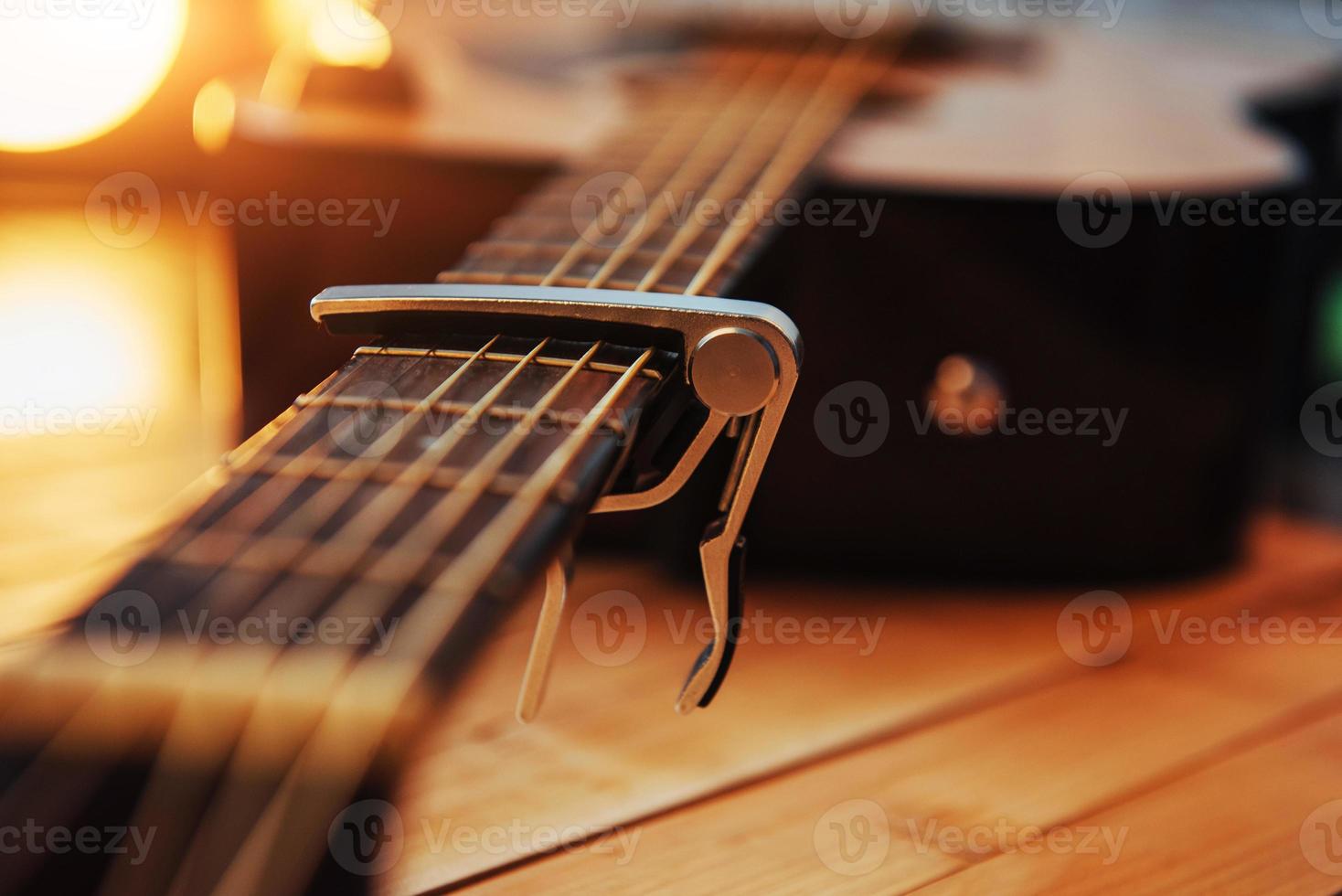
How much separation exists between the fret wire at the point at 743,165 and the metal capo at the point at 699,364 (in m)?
0.08

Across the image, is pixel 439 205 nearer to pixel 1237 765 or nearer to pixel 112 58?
pixel 1237 765

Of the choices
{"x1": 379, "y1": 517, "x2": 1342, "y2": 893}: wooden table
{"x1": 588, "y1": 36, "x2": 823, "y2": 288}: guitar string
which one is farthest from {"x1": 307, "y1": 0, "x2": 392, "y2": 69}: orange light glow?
{"x1": 379, "y1": 517, "x2": 1342, "y2": 893}: wooden table

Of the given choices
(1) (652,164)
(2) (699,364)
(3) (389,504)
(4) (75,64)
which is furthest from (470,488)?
(4) (75,64)

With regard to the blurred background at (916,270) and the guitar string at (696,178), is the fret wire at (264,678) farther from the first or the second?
the blurred background at (916,270)

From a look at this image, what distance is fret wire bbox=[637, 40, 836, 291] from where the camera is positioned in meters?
0.63

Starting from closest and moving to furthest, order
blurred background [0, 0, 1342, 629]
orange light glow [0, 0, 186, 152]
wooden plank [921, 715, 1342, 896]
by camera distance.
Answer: wooden plank [921, 715, 1342, 896], blurred background [0, 0, 1342, 629], orange light glow [0, 0, 186, 152]

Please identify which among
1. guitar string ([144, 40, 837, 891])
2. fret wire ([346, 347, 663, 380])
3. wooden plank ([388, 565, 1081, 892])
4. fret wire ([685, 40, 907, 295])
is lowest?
wooden plank ([388, 565, 1081, 892])

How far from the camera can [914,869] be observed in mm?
598

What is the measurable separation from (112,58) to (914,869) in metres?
1.89

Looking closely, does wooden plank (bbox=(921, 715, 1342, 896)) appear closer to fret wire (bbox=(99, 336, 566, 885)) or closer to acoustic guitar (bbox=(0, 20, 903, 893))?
acoustic guitar (bbox=(0, 20, 903, 893))

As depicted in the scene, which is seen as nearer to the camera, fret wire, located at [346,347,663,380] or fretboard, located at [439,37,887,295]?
fret wire, located at [346,347,663,380]

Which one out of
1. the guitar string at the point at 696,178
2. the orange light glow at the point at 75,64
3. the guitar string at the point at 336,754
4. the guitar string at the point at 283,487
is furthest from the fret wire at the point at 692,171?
the orange light glow at the point at 75,64

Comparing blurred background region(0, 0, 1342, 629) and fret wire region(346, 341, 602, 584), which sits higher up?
fret wire region(346, 341, 602, 584)

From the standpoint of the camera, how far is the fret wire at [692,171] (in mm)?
634
